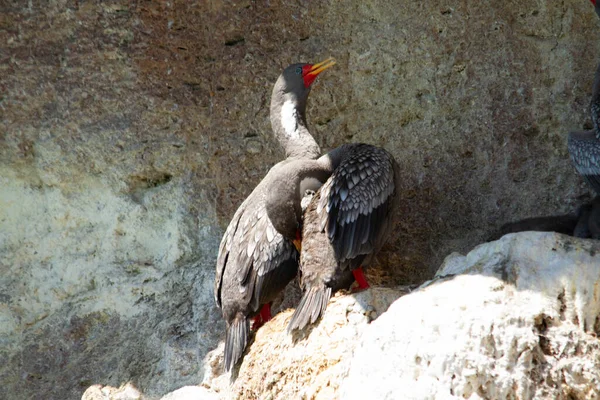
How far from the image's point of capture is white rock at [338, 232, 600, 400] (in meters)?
3.63

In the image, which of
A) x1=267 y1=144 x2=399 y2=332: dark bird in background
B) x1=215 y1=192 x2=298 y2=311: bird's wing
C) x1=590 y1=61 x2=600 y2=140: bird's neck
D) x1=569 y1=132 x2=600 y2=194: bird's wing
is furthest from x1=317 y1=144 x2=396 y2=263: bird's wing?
x1=590 y1=61 x2=600 y2=140: bird's neck

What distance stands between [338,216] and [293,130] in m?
0.88

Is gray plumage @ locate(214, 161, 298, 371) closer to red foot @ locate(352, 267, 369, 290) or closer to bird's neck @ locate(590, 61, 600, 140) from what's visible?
red foot @ locate(352, 267, 369, 290)

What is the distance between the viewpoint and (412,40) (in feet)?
18.7

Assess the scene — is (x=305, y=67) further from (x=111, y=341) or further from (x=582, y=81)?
(x=111, y=341)

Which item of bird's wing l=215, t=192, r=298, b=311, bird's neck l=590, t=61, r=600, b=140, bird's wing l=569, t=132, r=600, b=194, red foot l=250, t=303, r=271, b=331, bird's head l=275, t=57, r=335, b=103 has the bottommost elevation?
red foot l=250, t=303, r=271, b=331

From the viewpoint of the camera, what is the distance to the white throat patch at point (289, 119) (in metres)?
5.44

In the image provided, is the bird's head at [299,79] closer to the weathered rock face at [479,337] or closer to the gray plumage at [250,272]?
the gray plumage at [250,272]

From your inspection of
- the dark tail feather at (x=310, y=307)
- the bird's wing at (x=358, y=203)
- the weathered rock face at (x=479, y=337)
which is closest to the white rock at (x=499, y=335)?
the weathered rock face at (x=479, y=337)

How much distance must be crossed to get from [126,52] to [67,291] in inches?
65.4

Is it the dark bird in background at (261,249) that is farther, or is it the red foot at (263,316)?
the red foot at (263,316)

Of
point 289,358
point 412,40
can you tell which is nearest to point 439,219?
point 412,40

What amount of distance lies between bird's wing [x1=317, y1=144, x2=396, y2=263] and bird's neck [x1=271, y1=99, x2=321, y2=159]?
1.18 ft

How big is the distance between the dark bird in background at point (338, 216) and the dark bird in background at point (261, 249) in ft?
0.42
